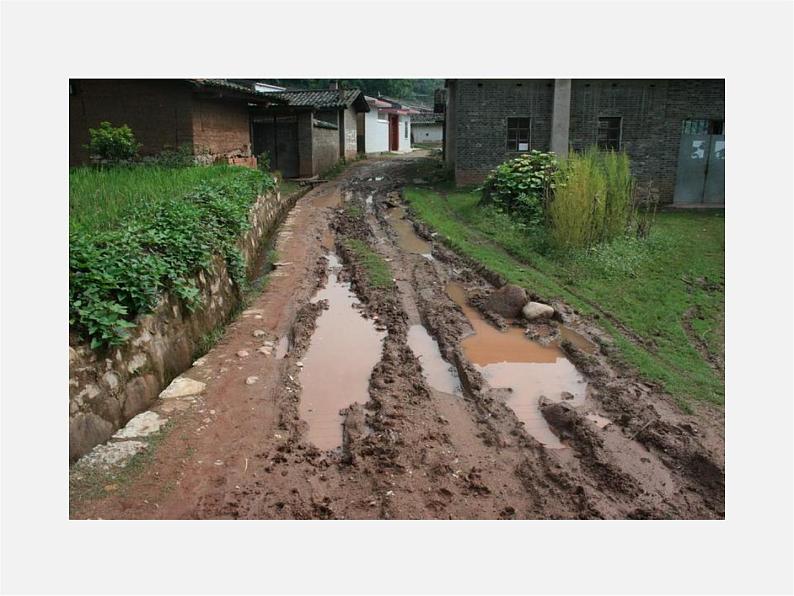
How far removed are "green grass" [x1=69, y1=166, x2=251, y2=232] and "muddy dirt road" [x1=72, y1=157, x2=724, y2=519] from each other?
5.50 feet

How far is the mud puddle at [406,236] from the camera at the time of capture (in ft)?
37.0

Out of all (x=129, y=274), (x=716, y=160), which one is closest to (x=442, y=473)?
(x=129, y=274)

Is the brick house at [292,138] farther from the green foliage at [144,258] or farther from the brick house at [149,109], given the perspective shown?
the green foliage at [144,258]

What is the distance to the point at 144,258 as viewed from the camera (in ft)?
17.6

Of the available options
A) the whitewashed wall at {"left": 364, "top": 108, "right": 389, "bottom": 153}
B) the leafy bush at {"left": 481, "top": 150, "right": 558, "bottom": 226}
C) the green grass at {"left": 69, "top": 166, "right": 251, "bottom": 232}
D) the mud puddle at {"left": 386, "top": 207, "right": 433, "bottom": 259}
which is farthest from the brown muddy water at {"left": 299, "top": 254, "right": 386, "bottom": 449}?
the whitewashed wall at {"left": 364, "top": 108, "right": 389, "bottom": 153}

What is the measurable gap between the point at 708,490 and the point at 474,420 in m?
1.70

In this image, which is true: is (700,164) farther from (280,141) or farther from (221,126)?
(280,141)

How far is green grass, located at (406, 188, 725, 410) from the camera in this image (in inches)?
240

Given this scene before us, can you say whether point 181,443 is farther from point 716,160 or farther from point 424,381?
point 716,160

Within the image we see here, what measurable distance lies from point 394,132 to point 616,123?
20759 mm

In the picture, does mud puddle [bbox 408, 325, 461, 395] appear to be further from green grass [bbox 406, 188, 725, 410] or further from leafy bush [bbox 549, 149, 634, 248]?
leafy bush [bbox 549, 149, 634, 248]

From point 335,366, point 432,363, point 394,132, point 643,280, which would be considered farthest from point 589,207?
point 394,132

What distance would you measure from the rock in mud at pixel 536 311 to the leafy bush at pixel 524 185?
5.08 m

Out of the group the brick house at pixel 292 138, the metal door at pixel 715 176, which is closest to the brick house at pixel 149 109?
the brick house at pixel 292 138
